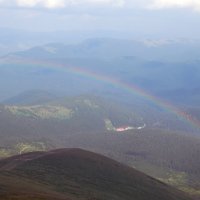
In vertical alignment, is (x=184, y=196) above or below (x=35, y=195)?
below

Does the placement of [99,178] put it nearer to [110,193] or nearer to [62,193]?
[110,193]

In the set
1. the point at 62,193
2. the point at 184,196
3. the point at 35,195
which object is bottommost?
the point at 184,196

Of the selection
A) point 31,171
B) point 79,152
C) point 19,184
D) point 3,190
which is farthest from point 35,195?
point 79,152

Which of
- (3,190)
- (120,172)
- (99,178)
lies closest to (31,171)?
(99,178)

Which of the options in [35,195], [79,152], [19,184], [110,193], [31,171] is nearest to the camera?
[35,195]

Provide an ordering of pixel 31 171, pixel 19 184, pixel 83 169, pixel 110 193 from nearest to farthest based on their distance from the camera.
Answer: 1. pixel 19 184
2. pixel 110 193
3. pixel 31 171
4. pixel 83 169

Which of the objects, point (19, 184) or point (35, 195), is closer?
point (35, 195)
